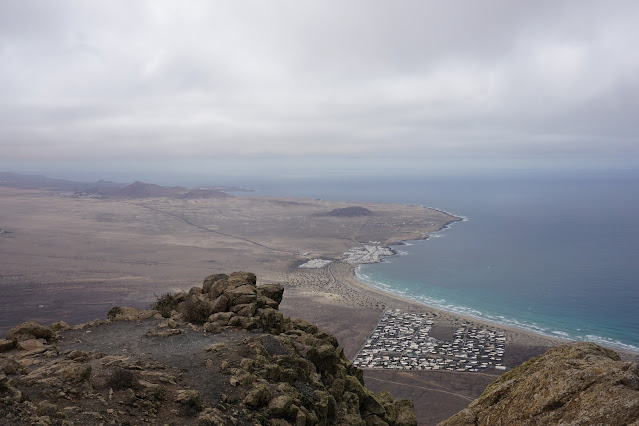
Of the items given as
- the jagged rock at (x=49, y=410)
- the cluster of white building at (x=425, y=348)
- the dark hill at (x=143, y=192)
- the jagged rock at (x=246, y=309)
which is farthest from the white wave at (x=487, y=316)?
the dark hill at (x=143, y=192)

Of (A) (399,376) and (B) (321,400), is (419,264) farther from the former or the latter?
(B) (321,400)

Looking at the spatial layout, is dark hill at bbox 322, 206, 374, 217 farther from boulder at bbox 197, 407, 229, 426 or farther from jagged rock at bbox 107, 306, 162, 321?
boulder at bbox 197, 407, 229, 426

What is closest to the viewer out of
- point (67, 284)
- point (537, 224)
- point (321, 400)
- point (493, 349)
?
point (321, 400)

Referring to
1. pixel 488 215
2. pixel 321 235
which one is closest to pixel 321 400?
pixel 321 235

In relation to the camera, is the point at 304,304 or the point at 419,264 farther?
the point at 419,264

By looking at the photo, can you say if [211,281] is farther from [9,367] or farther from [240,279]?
[9,367]

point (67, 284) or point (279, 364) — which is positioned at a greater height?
point (279, 364)

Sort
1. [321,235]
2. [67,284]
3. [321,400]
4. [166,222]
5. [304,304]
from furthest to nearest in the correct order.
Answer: [166,222]
[321,235]
[67,284]
[304,304]
[321,400]

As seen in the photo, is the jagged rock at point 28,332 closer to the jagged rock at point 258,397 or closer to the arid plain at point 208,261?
the jagged rock at point 258,397
